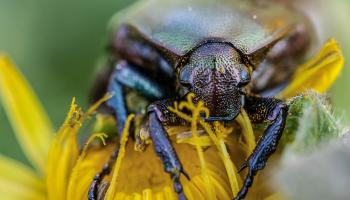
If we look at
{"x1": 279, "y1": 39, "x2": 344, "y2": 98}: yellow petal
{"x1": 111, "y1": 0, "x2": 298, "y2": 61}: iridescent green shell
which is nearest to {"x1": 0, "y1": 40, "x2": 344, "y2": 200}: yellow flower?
{"x1": 279, "y1": 39, "x2": 344, "y2": 98}: yellow petal

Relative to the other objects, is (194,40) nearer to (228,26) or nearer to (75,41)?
(228,26)

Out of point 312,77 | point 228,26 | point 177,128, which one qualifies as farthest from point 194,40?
point 312,77

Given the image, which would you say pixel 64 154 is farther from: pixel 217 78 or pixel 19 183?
pixel 217 78

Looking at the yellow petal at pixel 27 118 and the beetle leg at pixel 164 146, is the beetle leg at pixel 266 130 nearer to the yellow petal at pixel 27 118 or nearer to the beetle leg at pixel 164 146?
the beetle leg at pixel 164 146

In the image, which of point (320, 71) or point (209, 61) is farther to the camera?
point (320, 71)

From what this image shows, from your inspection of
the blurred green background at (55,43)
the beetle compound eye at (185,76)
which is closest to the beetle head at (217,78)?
the beetle compound eye at (185,76)

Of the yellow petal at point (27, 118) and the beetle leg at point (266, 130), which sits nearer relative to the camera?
the beetle leg at point (266, 130)

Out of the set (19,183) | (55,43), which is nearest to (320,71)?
(19,183)
